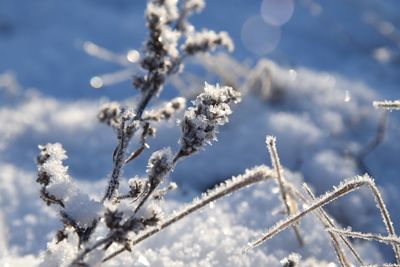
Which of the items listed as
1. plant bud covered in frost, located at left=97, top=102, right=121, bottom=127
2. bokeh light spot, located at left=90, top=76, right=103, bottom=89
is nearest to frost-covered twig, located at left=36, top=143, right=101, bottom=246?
plant bud covered in frost, located at left=97, top=102, right=121, bottom=127

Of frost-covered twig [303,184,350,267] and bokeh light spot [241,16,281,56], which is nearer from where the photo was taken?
frost-covered twig [303,184,350,267]

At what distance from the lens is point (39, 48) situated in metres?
3.78

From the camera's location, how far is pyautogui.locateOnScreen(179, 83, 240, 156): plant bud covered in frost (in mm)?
1045

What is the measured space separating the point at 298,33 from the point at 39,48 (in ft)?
5.89

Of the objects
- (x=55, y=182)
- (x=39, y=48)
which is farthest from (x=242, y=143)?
(x=39, y=48)

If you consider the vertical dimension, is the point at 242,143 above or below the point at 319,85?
below

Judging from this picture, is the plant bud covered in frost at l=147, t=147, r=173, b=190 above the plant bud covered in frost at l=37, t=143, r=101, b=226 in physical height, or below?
below

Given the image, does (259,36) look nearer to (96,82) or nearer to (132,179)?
(96,82)

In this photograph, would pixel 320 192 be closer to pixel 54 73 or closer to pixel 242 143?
pixel 242 143

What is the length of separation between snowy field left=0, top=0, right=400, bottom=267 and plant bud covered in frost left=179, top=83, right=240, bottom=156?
32 cm

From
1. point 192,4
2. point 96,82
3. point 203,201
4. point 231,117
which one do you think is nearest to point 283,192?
point 203,201

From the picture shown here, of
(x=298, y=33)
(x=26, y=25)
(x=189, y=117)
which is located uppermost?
(x=26, y=25)

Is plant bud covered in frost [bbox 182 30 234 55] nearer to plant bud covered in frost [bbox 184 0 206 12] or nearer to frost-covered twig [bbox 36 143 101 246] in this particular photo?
plant bud covered in frost [bbox 184 0 206 12]

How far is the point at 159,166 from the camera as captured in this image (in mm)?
1057
